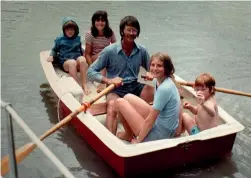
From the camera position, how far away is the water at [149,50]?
14.5ft

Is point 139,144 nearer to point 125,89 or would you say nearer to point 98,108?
point 125,89

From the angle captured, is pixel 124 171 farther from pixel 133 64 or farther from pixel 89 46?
pixel 89 46

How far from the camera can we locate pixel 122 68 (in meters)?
4.64

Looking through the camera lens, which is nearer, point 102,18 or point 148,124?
point 148,124

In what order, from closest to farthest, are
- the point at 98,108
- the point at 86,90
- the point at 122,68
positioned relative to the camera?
1. the point at 122,68
2. the point at 98,108
3. the point at 86,90

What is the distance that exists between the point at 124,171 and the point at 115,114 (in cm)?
74

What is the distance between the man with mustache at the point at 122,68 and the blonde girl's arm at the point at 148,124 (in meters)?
0.47

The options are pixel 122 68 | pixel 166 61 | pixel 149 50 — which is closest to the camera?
pixel 166 61

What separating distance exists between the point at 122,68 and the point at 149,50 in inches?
127

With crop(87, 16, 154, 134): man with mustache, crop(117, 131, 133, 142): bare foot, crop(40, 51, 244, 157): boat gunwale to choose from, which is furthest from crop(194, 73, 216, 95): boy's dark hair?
crop(117, 131, 133, 142): bare foot

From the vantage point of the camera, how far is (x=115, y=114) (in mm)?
4367

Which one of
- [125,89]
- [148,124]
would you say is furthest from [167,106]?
A: [125,89]

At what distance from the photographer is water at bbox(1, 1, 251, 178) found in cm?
442

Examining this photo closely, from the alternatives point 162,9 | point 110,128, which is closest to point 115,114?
point 110,128
